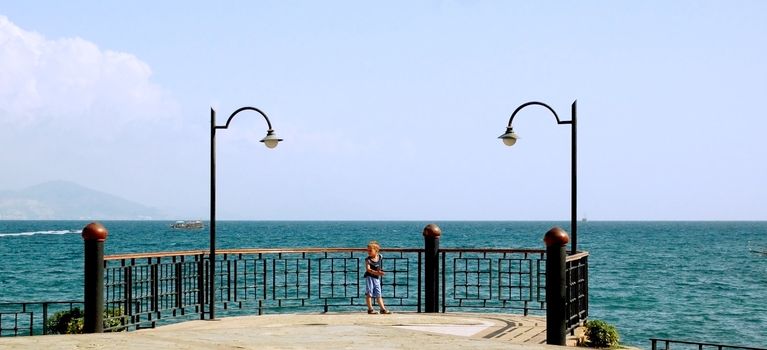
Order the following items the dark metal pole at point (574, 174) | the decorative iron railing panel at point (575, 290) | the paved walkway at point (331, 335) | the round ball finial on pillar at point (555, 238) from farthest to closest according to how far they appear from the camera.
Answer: the dark metal pole at point (574, 174) < the decorative iron railing panel at point (575, 290) < the round ball finial on pillar at point (555, 238) < the paved walkway at point (331, 335)

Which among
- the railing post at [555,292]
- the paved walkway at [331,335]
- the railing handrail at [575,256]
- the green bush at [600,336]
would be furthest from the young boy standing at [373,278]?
the railing post at [555,292]

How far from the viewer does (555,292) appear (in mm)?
13133

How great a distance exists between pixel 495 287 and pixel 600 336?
31.7m

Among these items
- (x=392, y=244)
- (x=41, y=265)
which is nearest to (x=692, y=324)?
(x=41, y=265)

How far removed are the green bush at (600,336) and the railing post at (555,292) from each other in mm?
972

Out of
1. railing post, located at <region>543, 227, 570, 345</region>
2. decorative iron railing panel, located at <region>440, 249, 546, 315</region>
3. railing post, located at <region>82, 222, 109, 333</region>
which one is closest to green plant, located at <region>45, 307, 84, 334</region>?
railing post, located at <region>82, 222, 109, 333</region>

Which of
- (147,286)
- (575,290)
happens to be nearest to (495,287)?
(147,286)

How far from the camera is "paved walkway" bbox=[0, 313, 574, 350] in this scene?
37.7ft

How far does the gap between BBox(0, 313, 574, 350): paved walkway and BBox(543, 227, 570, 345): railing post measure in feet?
1.02

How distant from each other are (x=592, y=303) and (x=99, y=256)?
35.3 metres

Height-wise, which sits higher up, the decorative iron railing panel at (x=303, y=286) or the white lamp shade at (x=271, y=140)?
the white lamp shade at (x=271, y=140)

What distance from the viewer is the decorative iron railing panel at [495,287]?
16.7 m

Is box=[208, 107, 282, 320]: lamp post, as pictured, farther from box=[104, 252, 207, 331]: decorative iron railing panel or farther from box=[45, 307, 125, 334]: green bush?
box=[45, 307, 125, 334]: green bush

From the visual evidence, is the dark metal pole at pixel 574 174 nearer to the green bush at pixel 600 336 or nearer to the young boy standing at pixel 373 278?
the green bush at pixel 600 336
